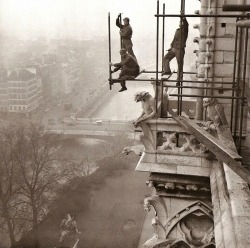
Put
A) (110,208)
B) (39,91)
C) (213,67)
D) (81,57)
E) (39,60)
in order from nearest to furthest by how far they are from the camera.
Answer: (213,67) < (110,208) < (39,91) < (39,60) < (81,57)

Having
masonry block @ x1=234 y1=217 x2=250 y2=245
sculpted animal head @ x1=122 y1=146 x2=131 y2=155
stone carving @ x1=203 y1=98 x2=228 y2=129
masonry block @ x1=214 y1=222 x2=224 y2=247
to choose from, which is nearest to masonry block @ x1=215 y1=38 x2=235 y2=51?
stone carving @ x1=203 y1=98 x2=228 y2=129

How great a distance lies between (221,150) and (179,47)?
3.61 meters

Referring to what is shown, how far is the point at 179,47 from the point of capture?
26.7 ft

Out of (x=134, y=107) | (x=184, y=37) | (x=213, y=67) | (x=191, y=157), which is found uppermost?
(x=184, y=37)

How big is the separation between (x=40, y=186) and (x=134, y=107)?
38680 millimetres

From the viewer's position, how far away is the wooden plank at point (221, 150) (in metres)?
4.17

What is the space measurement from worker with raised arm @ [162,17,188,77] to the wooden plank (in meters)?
1.58

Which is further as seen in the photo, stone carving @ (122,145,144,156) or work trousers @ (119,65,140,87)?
work trousers @ (119,65,140,87)

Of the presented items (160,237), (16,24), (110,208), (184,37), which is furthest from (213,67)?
(16,24)

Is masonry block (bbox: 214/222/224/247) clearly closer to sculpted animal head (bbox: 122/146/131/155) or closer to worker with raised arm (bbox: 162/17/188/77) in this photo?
sculpted animal head (bbox: 122/146/131/155)

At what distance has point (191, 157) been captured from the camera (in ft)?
21.7

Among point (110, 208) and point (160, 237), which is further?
point (110, 208)

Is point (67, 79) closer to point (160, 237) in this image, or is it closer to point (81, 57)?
point (81, 57)

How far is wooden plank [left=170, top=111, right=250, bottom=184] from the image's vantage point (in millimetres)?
4168
